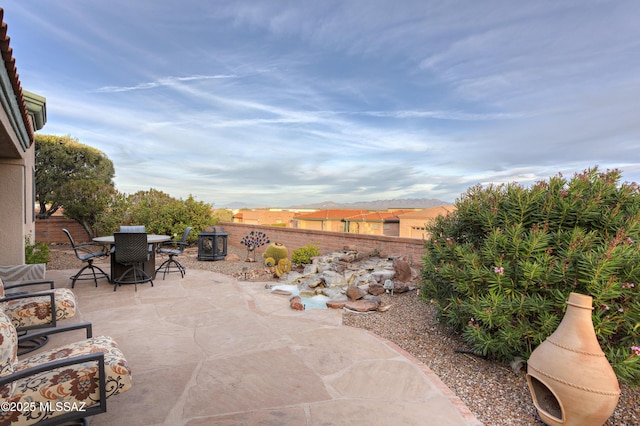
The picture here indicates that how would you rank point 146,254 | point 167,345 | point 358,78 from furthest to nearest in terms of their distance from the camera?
point 358,78, point 146,254, point 167,345

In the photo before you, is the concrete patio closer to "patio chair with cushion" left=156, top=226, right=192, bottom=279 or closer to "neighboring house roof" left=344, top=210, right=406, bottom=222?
"patio chair with cushion" left=156, top=226, right=192, bottom=279

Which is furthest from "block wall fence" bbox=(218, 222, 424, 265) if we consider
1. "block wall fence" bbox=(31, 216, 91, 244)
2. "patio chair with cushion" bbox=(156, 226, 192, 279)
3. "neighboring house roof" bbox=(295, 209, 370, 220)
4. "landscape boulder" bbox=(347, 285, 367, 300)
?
"neighboring house roof" bbox=(295, 209, 370, 220)

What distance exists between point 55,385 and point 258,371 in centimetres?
151

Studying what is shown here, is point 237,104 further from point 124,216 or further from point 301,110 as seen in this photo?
point 124,216

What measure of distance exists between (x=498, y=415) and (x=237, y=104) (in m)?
10.2

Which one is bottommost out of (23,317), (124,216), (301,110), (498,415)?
(498,415)

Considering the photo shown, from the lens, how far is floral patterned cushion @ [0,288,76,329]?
2994mm

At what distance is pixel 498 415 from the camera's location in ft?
7.62

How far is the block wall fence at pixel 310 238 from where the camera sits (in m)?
6.85

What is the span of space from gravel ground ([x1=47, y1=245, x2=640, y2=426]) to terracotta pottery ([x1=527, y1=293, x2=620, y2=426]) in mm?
308

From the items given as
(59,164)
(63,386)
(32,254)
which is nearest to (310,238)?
(32,254)

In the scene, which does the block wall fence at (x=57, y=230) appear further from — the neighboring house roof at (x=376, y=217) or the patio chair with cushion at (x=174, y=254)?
the neighboring house roof at (x=376, y=217)

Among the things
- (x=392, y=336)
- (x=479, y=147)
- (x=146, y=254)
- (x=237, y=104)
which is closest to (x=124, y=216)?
(x=237, y=104)


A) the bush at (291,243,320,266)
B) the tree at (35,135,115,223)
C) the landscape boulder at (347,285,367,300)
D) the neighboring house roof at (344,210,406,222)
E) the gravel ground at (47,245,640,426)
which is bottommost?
the gravel ground at (47,245,640,426)
